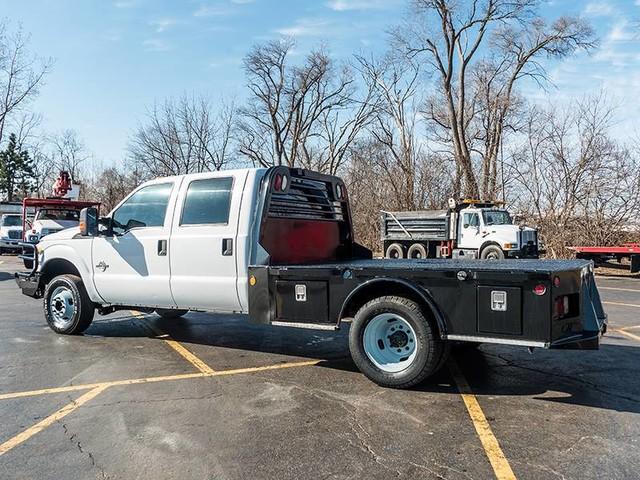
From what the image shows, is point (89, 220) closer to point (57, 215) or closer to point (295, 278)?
point (295, 278)

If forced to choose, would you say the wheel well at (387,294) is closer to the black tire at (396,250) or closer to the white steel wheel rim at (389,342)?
the white steel wheel rim at (389,342)

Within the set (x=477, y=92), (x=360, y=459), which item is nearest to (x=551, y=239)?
(x=477, y=92)

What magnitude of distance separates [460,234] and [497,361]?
1589 centimetres

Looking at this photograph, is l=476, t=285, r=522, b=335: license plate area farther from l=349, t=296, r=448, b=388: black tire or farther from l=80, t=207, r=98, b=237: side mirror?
l=80, t=207, r=98, b=237: side mirror

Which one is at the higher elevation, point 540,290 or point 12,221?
point 12,221

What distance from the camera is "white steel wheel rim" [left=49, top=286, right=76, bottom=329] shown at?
24.4 ft

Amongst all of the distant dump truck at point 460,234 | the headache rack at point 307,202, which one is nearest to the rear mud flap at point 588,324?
the headache rack at point 307,202

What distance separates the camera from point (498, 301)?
4410 millimetres

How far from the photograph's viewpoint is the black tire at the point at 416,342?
4.74 meters

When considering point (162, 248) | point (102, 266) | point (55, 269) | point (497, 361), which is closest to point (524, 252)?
point (497, 361)

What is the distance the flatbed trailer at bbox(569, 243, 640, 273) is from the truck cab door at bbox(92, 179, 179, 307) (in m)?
14.6

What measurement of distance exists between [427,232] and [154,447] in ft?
65.4

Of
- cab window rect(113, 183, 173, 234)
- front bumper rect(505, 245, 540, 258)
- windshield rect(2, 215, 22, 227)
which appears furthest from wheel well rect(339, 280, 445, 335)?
windshield rect(2, 215, 22, 227)

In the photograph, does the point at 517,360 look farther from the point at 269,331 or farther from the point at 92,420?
the point at 92,420
